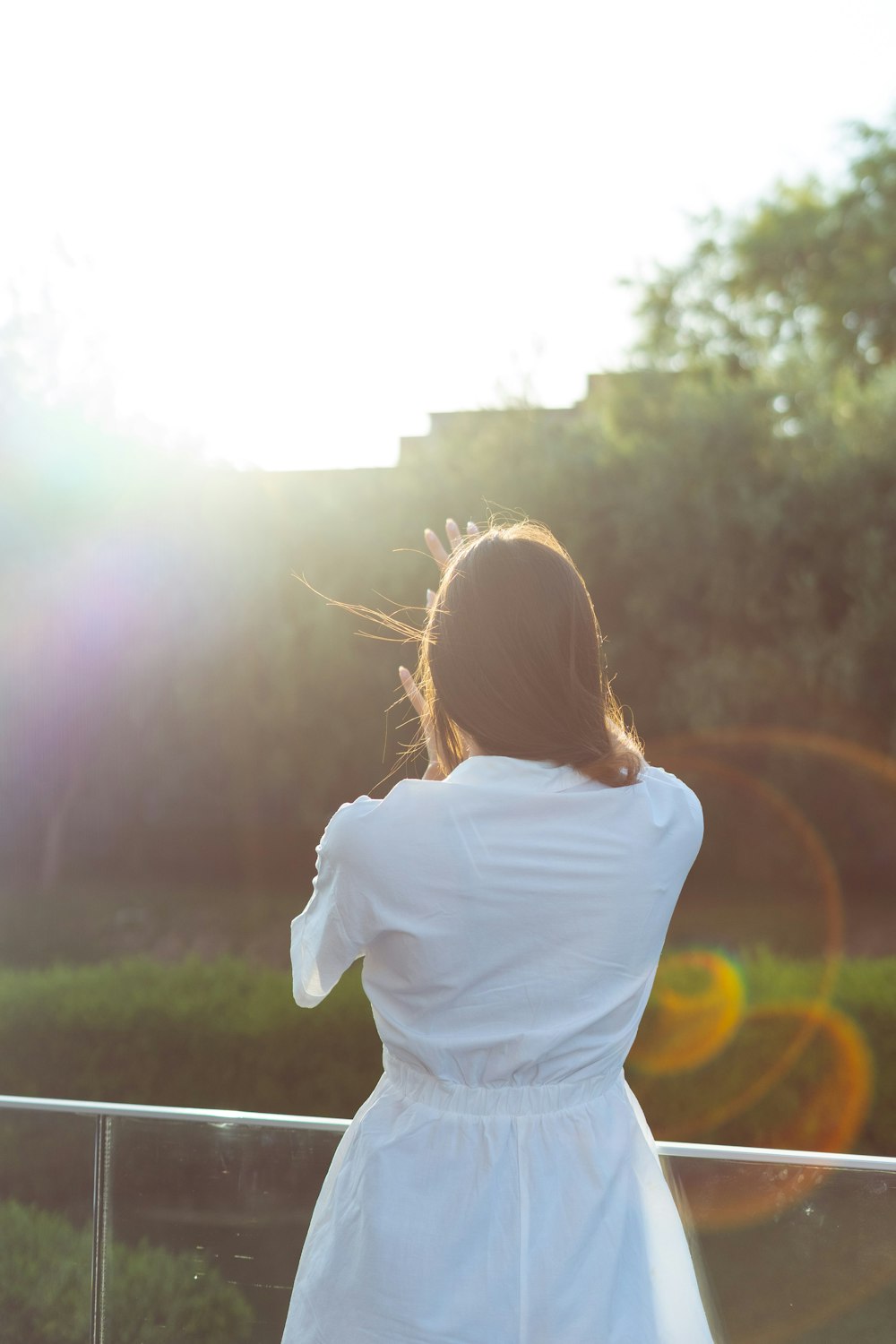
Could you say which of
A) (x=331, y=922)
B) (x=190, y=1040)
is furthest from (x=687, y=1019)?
(x=331, y=922)

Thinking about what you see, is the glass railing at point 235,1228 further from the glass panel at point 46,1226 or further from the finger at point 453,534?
the finger at point 453,534

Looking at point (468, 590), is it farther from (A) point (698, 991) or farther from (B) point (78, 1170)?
(A) point (698, 991)

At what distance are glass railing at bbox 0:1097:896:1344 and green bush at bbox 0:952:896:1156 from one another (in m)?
1.64

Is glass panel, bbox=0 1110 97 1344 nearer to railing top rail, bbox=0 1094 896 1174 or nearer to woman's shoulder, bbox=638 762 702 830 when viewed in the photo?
railing top rail, bbox=0 1094 896 1174

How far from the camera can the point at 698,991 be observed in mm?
4289

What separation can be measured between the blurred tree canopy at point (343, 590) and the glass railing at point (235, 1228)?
7201mm

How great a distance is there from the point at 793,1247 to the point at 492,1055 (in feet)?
2.66

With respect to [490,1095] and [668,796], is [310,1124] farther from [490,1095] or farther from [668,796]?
[668,796]

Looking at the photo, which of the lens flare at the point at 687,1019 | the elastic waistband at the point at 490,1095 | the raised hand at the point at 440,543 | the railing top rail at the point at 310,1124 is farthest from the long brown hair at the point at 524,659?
the lens flare at the point at 687,1019

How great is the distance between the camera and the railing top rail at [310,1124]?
65.0 inches

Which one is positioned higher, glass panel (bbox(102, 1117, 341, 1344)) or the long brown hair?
the long brown hair

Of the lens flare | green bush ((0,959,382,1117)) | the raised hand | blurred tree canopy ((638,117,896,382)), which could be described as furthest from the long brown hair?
blurred tree canopy ((638,117,896,382))

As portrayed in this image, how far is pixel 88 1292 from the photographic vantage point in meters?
1.96

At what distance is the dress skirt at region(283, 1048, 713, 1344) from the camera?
3.75ft
